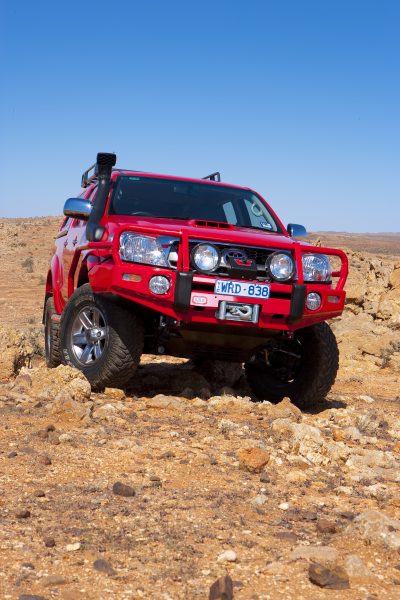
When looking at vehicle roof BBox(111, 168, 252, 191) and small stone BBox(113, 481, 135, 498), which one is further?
vehicle roof BBox(111, 168, 252, 191)

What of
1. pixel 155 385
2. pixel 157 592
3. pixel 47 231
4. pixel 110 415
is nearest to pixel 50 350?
pixel 155 385

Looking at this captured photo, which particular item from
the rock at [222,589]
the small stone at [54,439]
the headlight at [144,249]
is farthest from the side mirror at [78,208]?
the rock at [222,589]

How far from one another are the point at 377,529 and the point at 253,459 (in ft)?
3.65

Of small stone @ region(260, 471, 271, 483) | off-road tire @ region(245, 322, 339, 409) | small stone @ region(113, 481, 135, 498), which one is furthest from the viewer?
off-road tire @ region(245, 322, 339, 409)

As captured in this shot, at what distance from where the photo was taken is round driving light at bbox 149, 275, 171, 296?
530 centimetres

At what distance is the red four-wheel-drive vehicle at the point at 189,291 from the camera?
17.5 ft

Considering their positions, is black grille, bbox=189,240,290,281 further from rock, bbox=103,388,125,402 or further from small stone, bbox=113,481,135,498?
small stone, bbox=113,481,135,498

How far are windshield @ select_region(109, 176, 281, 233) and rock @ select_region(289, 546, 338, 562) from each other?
3.78 meters

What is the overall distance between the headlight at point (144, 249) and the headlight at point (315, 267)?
44.7 inches

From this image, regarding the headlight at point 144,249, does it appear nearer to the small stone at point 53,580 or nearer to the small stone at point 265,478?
the small stone at point 265,478

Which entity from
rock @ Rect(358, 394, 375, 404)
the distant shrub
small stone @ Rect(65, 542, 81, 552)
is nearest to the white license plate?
rock @ Rect(358, 394, 375, 404)

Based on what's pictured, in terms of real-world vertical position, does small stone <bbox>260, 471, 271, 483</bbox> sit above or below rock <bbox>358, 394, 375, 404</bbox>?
above

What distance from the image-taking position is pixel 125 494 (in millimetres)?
3602

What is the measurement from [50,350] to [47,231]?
35.7m
